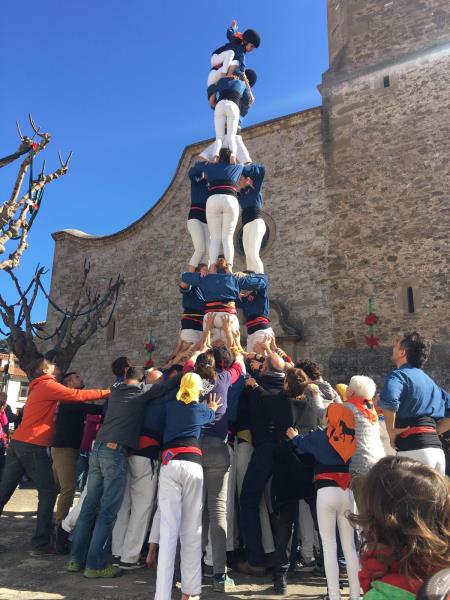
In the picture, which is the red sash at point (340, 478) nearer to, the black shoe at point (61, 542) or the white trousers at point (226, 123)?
the black shoe at point (61, 542)

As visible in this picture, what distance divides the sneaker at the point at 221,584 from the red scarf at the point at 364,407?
5.17ft

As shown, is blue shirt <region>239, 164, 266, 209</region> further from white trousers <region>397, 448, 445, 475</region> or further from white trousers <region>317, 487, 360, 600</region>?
white trousers <region>317, 487, 360, 600</region>

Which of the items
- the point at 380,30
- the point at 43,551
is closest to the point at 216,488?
the point at 43,551

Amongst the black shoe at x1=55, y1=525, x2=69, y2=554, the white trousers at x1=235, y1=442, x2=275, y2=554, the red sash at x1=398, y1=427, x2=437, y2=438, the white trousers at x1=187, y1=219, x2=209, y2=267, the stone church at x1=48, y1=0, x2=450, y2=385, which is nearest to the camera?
the red sash at x1=398, y1=427, x2=437, y2=438

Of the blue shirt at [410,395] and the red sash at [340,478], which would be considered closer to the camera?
the red sash at [340,478]

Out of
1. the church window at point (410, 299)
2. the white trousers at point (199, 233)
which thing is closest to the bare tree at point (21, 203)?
the white trousers at point (199, 233)

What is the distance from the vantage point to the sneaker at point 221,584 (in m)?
3.52

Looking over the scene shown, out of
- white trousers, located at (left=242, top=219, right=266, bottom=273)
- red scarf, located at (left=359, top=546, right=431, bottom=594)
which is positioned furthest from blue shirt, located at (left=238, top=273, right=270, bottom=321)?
red scarf, located at (left=359, top=546, right=431, bottom=594)

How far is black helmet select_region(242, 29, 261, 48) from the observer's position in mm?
7316

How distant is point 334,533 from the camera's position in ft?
10.6

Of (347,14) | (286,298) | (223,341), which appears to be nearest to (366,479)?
(223,341)

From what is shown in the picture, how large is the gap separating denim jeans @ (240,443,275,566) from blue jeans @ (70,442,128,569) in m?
1.02

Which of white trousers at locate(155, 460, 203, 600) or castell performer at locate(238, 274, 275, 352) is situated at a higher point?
castell performer at locate(238, 274, 275, 352)

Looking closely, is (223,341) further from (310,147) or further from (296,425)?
(310,147)
